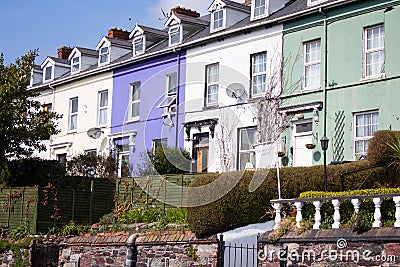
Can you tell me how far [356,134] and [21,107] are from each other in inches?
449

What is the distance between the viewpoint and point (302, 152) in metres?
23.9

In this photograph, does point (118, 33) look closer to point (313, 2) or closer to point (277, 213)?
point (313, 2)

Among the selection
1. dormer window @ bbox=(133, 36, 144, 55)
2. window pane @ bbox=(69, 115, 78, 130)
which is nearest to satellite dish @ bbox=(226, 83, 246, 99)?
dormer window @ bbox=(133, 36, 144, 55)

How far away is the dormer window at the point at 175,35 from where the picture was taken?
97.9ft

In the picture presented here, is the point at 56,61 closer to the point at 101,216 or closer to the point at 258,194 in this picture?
the point at 101,216

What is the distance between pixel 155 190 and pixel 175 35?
31.9 feet

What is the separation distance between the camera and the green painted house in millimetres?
21797

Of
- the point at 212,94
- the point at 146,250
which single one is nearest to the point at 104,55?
the point at 212,94

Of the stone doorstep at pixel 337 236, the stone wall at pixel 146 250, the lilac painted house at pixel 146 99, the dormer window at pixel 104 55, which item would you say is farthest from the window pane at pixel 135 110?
the stone doorstep at pixel 337 236

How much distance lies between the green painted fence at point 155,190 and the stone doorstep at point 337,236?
5.98 m

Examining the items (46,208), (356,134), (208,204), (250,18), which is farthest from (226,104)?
(208,204)

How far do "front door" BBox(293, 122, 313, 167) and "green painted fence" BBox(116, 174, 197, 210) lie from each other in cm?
404

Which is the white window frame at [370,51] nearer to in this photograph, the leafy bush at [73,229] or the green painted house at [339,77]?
the green painted house at [339,77]

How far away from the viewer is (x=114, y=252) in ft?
62.7
